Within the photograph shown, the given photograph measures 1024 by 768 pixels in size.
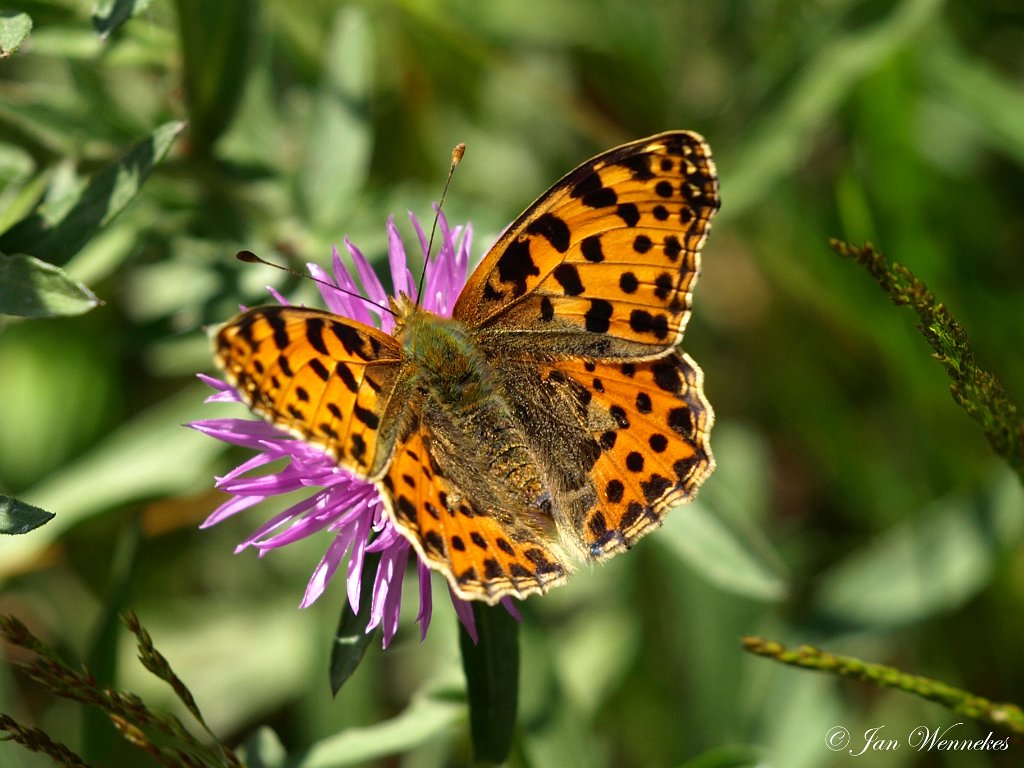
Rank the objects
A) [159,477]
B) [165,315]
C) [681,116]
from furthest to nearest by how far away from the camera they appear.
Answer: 1. [681,116]
2. [159,477]
3. [165,315]

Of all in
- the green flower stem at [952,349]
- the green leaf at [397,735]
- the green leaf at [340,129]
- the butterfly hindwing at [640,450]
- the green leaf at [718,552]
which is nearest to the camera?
the green flower stem at [952,349]

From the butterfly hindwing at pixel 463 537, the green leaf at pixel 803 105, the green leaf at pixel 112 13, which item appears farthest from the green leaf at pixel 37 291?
the green leaf at pixel 803 105

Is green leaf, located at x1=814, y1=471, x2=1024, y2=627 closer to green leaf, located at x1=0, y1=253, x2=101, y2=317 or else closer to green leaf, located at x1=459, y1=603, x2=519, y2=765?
green leaf, located at x1=459, y1=603, x2=519, y2=765

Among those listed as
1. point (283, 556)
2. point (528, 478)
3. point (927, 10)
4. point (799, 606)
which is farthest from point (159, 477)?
point (927, 10)

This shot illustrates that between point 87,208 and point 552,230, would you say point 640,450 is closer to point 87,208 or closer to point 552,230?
point 552,230

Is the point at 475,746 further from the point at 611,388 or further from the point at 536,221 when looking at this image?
the point at 536,221

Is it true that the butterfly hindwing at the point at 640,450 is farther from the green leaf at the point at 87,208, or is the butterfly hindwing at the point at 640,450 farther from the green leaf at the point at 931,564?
the green leaf at the point at 931,564
